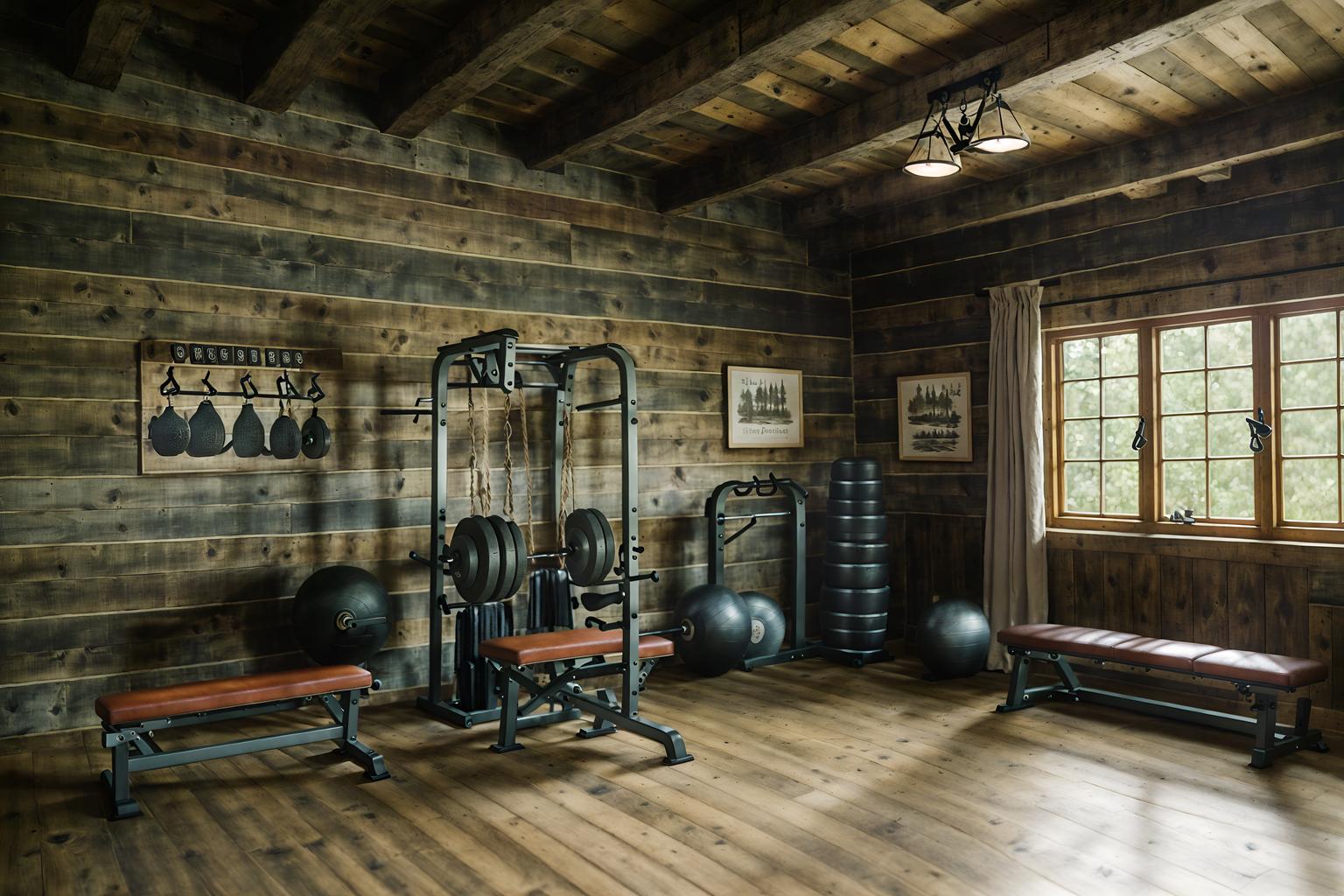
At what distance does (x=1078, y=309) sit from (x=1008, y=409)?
26.3 inches

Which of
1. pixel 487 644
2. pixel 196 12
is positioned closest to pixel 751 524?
pixel 487 644

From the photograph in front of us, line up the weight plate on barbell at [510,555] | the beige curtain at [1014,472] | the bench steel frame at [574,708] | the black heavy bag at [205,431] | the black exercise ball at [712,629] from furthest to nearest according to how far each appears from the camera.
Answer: the beige curtain at [1014,472], the black exercise ball at [712,629], the weight plate on barbell at [510,555], the black heavy bag at [205,431], the bench steel frame at [574,708]

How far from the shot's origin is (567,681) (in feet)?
13.5

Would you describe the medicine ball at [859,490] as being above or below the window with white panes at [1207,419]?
below

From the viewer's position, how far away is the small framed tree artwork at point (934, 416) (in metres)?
5.86

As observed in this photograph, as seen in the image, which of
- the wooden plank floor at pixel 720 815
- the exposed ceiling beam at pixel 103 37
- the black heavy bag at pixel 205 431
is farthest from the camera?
the black heavy bag at pixel 205 431

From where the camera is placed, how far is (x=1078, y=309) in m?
5.34

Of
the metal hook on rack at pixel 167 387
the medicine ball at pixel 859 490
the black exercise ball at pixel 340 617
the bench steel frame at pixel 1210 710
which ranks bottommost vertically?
the bench steel frame at pixel 1210 710

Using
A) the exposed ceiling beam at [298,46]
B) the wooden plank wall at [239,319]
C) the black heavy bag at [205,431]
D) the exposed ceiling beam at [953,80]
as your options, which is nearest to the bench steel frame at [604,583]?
the wooden plank wall at [239,319]

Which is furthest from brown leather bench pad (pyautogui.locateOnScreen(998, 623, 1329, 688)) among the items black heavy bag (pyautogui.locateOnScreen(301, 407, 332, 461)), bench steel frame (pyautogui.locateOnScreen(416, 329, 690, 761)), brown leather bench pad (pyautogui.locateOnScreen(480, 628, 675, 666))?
black heavy bag (pyautogui.locateOnScreen(301, 407, 332, 461))

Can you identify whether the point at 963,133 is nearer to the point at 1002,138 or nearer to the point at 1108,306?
the point at 1002,138

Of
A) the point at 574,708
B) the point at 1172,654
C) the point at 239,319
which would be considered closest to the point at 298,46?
the point at 239,319

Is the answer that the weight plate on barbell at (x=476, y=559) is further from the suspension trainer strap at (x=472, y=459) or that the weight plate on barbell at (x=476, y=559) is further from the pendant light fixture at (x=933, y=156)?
the pendant light fixture at (x=933, y=156)

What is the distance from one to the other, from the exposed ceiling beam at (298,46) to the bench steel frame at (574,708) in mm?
2571
